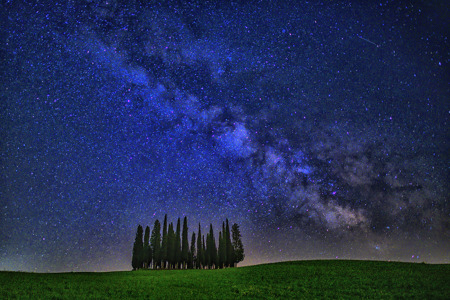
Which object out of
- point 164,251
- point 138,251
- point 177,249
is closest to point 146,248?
point 138,251

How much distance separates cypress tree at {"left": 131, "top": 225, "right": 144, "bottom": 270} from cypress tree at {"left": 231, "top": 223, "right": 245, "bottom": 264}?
24.7m

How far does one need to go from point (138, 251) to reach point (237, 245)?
1045 inches

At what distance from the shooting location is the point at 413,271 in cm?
3200

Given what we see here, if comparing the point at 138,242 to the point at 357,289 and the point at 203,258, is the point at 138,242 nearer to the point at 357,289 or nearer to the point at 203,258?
the point at 203,258

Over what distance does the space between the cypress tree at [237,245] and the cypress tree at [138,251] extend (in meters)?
24.7

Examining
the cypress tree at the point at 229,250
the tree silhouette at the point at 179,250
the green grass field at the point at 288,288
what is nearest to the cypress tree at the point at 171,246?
the tree silhouette at the point at 179,250

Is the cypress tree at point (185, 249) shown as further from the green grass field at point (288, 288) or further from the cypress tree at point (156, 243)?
the green grass field at point (288, 288)

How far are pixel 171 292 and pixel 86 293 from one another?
7564mm

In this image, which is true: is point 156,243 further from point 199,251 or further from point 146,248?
point 199,251

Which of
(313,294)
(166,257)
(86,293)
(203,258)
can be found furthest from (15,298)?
(203,258)

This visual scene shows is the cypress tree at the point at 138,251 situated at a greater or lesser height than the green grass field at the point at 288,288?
greater

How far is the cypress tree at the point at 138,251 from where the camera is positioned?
222ft

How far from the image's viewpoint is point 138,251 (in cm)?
6894

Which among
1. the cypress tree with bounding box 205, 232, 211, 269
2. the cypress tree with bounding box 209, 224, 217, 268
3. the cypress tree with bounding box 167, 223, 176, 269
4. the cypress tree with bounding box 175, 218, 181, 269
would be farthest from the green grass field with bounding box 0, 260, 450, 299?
the cypress tree with bounding box 205, 232, 211, 269
